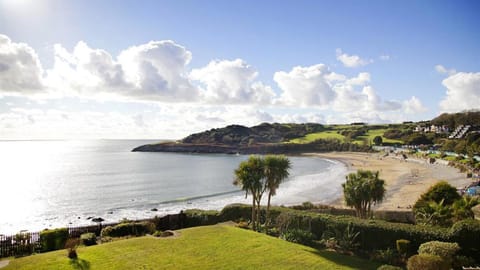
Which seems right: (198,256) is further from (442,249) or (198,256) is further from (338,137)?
(338,137)

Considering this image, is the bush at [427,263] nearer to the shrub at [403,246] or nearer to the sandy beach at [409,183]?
the shrub at [403,246]

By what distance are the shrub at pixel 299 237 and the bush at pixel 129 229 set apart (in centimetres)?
870

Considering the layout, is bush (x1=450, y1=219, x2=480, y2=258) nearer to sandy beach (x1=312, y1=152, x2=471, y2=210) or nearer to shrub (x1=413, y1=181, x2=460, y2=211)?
shrub (x1=413, y1=181, x2=460, y2=211)

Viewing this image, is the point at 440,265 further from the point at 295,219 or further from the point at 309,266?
the point at 295,219

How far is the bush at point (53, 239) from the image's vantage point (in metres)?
19.4

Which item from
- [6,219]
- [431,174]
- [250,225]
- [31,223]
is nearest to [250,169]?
[250,225]

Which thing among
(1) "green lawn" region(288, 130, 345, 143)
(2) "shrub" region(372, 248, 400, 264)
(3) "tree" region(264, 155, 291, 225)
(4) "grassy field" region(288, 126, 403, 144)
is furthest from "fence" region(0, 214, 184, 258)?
(1) "green lawn" region(288, 130, 345, 143)

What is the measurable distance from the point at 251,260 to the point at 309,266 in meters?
2.58

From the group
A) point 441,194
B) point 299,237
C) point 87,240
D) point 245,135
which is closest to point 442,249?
point 299,237

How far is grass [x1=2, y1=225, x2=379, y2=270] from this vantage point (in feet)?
49.1

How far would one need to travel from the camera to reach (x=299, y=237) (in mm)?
20453

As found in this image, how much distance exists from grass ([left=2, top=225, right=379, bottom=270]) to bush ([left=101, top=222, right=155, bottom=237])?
3.74 meters

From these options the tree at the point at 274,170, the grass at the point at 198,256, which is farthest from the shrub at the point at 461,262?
the tree at the point at 274,170

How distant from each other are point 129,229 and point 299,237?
10.8 metres
